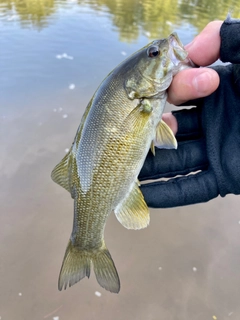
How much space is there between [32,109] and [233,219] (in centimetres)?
317

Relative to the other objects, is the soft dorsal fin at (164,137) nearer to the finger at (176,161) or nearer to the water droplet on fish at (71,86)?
the finger at (176,161)

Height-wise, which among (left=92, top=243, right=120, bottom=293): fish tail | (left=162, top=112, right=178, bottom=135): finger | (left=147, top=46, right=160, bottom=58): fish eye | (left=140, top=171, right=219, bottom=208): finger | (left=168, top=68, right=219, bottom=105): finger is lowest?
(left=92, top=243, right=120, bottom=293): fish tail

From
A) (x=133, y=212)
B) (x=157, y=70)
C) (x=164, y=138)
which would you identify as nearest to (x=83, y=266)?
(x=133, y=212)

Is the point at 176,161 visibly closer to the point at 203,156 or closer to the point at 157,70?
the point at 203,156

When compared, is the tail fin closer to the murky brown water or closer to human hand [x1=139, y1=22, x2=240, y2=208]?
human hand [x1=139, y1=22, x2=240, y2=208]

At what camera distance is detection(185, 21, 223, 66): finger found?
1.72 m

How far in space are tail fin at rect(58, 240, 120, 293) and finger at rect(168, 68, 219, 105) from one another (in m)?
0.97

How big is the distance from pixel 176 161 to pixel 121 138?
0.59 m

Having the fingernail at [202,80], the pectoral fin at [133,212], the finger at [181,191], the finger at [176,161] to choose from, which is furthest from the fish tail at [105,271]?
the fingernail at [202,80]

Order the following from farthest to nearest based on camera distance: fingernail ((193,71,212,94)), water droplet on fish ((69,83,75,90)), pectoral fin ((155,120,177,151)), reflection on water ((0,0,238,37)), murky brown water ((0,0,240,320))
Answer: reflection on water ((0,0,238,37))
water droplet on fish ((69,83,75,90))
murky brown water ((0,0,240,320))
pectoral fin ((155,120,177,151))
fingernail ((193,71,212,94))

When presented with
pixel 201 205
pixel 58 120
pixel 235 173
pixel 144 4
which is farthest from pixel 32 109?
pixel 144 4

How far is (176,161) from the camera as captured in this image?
2049mm

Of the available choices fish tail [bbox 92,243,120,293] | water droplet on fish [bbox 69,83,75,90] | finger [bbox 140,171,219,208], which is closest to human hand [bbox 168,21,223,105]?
finger [bbox 140,171,219,208]

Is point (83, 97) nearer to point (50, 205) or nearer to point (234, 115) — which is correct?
point (50, 205)
